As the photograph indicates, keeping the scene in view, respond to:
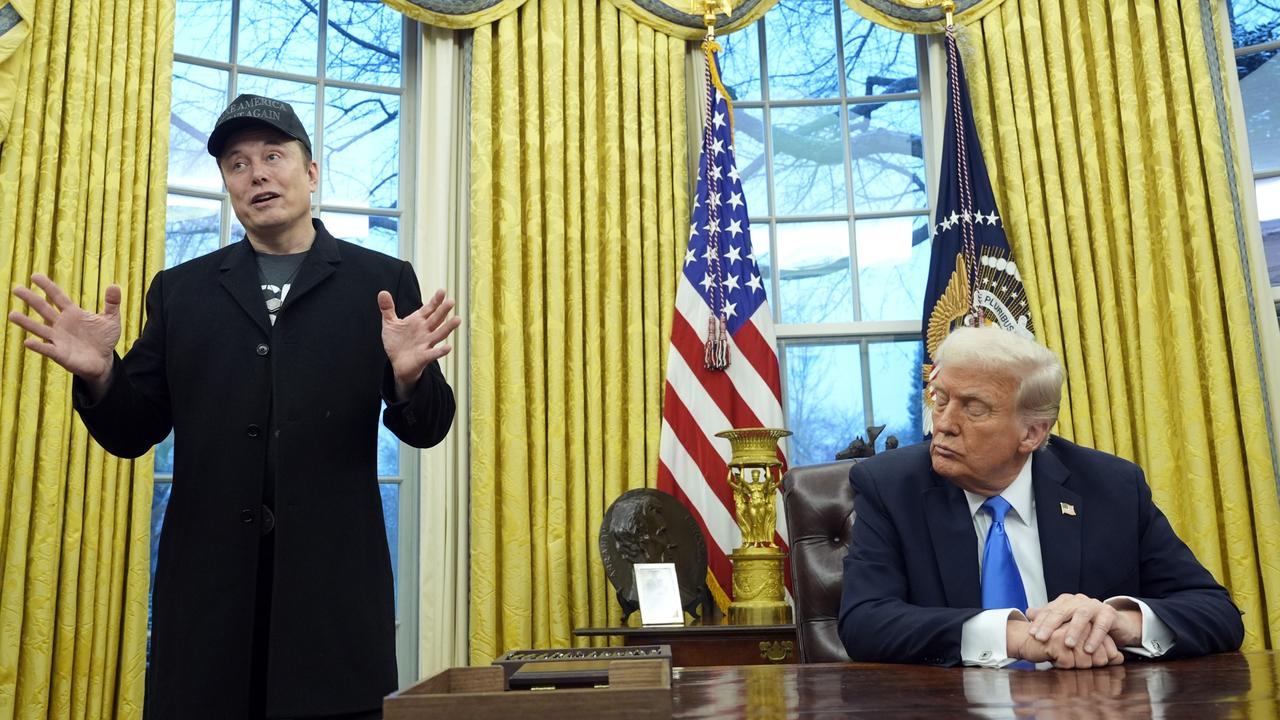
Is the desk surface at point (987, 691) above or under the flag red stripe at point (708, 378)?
under

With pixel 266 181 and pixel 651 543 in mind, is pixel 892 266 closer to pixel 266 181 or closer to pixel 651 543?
pixel 651 543

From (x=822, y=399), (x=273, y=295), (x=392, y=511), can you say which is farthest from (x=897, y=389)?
(x=273, y=295)

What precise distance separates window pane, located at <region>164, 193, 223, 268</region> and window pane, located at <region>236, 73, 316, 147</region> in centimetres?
42

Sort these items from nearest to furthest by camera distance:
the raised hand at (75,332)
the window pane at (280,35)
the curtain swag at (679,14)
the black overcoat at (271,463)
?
the black overcoat at (271,463) < the raised hand at (75,332) < the window pane at (280,35) < the curtain swag at (679,14)

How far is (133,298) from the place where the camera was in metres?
3.15

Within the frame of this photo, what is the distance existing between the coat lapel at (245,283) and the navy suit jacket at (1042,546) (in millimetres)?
1033

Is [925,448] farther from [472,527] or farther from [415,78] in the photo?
[415,78]

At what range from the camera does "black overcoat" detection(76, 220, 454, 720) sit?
Result: 160cm

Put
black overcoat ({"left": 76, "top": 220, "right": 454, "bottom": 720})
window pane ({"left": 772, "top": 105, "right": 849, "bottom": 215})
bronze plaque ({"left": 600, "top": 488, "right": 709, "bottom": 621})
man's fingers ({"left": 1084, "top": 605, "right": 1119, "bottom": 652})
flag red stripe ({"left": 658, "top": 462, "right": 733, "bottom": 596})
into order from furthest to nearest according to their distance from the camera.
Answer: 1. window pane ({"left": 772, "top": 105, "right": 849, "bottom": 215})
2. flag red stripe ({"left": 658, "top": 462, "right": 733, "bottom": 596})
3. bronze plaque ({"left": 600, "top": 488, "right": 709, "bottom": 621})
4. black overcoat ({"left": 76, "top": 220, "right": 454, "bottom": 720})
5. man's fingers ({"left": 1084, "top": 605, "right": 1119, "bottom": 652})

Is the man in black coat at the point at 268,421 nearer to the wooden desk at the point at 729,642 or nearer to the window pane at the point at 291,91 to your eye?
the wooden desk at the point at 729,642

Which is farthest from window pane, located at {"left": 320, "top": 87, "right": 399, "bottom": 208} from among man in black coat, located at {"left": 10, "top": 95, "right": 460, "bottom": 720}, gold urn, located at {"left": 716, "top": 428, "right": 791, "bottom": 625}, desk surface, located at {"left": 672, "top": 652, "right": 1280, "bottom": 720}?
desk surface, located at {"left": 672, "top": 652, "right": 1280, "bottom": 720}

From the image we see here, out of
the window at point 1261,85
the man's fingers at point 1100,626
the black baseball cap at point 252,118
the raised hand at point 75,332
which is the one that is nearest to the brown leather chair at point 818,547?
the man's fingers at point 1100,626

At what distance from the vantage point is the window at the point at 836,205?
400cm

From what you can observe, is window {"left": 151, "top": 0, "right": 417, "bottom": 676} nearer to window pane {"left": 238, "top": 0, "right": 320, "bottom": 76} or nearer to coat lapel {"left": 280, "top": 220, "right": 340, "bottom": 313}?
window pane {"left": 238, "top": 0, "right": 320, "bottom": 76}
